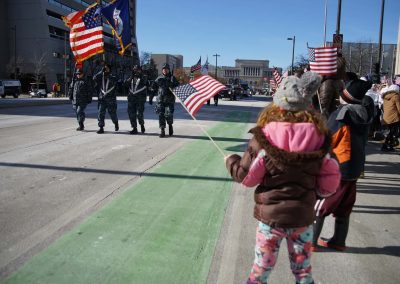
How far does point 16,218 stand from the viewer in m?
4.78

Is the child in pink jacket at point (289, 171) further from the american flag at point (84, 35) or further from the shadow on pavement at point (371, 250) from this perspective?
the american flag at point (84, 35)

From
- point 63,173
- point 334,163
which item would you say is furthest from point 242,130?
point 334,163

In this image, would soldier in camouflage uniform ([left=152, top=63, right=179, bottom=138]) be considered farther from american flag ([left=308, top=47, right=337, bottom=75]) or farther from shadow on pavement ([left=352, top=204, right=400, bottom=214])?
shadow on pavement ([left=352, top=204, right=400, bottom=214])

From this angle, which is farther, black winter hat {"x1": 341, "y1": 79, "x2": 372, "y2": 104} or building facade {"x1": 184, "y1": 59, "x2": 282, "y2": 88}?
building facade {"x1": 184, "y1": 59, "x2": 282, "y2": 88}

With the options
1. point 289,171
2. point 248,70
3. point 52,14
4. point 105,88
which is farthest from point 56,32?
point 248,70

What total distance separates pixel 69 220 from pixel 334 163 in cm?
319

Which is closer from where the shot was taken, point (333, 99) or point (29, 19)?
point (333, 99)

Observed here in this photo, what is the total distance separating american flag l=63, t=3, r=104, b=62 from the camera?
1098 centimetres

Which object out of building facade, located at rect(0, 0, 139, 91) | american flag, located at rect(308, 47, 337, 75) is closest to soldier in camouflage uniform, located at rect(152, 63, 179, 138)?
american flag, located at rect(308, 47, 337, 75)

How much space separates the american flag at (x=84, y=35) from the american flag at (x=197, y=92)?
6826 millimetres

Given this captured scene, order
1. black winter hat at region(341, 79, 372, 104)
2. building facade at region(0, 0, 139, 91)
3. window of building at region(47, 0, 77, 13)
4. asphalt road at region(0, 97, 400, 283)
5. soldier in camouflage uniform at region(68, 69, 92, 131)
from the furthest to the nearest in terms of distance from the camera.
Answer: window of building at region(47, 0, 77, 13), building facade at region(0, 0, 139, 91), soldier in camouflage uniform at region(68, 69, 92, 131), black winter hat at region(341, 79, 372, 104), asphalt road at region(0, 97, 400, 283)

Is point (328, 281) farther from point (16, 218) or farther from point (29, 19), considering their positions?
point (29, 19)

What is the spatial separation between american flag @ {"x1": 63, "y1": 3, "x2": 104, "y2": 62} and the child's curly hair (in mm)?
8960

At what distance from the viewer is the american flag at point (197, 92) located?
15.0 ft
